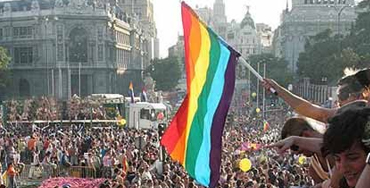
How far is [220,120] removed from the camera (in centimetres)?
602

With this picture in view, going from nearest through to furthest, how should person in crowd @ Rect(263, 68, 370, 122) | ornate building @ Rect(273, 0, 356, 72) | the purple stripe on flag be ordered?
person in crowd @ Rect(263, 68, 370, 122)
the purple stripe on flag
ornate building @ Rect(273, 0, 356, 72)

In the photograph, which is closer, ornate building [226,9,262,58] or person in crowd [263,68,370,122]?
person in crowd [263,68,370,122]

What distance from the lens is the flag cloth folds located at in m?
5.94

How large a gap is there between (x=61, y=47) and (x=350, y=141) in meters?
67.8

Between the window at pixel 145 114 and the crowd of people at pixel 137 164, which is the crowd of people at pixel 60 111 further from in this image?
the crowd of people at pixel 137 164

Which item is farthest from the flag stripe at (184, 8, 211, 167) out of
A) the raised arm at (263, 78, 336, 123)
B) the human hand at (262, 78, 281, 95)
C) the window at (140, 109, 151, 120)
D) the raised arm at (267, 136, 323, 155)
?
the window at (140, 109, 151, 120)

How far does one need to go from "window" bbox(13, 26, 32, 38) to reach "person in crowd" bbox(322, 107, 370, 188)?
7091 centimetres

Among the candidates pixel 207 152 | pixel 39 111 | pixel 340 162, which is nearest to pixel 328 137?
pixel 340 162

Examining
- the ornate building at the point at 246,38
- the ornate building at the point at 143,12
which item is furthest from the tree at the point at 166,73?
the ornate building at the point at 246,38

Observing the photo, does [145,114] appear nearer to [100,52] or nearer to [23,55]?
[100,52]

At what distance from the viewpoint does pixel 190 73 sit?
649 centimetres

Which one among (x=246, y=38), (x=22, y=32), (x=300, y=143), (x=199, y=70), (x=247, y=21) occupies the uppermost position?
(x=247, y=21)

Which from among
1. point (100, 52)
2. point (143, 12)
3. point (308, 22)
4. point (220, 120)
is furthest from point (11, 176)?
point (143, 12)

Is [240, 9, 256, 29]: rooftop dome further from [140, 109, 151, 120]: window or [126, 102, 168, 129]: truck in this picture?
[140, 109, 151, 120]: window
